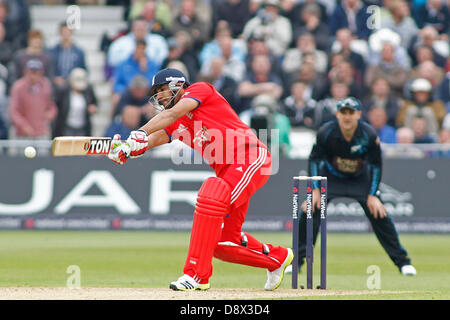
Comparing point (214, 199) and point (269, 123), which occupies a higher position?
point (269, 123)

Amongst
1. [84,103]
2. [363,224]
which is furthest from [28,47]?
[363,224]

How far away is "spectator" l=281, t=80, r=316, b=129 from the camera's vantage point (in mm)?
17906

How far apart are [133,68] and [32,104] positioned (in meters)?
2.20

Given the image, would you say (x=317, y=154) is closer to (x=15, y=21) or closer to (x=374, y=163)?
(x=374, y=163)

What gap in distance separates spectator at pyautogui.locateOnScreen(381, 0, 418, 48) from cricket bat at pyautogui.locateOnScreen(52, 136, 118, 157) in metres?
12.8

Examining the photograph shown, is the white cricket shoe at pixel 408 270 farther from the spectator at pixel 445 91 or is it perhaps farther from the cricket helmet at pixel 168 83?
the spectator at pixel 445 91

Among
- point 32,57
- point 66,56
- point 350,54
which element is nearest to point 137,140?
point 32,57

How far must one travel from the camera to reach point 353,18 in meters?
20.5

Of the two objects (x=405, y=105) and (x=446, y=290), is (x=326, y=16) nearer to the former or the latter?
(x=405, y=105)

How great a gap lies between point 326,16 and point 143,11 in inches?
161

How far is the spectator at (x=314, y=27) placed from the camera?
65.7 ft

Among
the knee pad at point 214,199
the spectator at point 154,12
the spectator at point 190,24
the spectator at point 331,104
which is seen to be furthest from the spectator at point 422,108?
the knee pad at point 214,199

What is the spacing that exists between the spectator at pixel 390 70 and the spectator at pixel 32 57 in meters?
6.50

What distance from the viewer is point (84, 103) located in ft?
60.1
